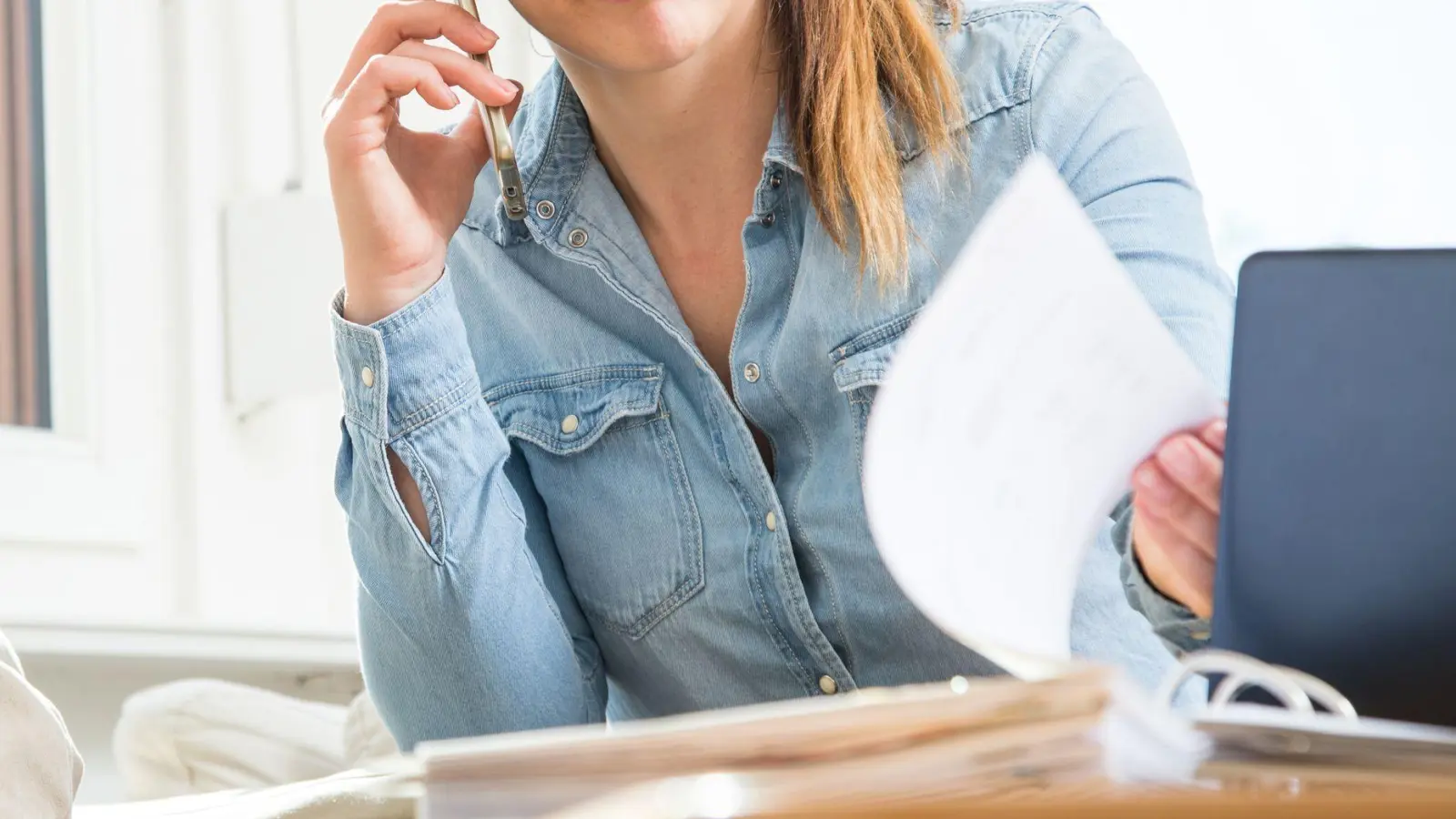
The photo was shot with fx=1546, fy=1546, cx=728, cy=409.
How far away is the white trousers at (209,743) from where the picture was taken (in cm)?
131

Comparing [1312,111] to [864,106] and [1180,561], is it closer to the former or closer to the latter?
[864,106]

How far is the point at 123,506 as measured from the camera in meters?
2.03

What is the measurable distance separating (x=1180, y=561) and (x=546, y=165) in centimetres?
73

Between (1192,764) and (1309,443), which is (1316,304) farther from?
(1192,764)

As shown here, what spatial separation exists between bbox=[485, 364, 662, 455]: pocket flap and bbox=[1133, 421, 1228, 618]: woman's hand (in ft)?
1.78

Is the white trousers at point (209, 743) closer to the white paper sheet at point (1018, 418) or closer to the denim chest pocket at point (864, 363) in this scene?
the denim chest pocket at point (864, 363)

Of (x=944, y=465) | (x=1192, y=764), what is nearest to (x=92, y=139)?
(x=944, y=465)

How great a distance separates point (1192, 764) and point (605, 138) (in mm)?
955

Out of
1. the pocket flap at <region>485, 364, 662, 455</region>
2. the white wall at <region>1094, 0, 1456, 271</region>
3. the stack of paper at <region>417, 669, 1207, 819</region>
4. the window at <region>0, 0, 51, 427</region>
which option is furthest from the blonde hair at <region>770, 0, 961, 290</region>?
the white wall at <region>1094, 0, 1456, 271</region>

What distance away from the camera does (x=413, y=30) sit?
3.71 ft

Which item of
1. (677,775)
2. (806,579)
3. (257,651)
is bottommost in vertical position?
(257,651)

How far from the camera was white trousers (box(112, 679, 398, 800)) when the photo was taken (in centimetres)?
131

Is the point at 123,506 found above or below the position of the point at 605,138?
below

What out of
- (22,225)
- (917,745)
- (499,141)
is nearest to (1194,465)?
(917,745)
